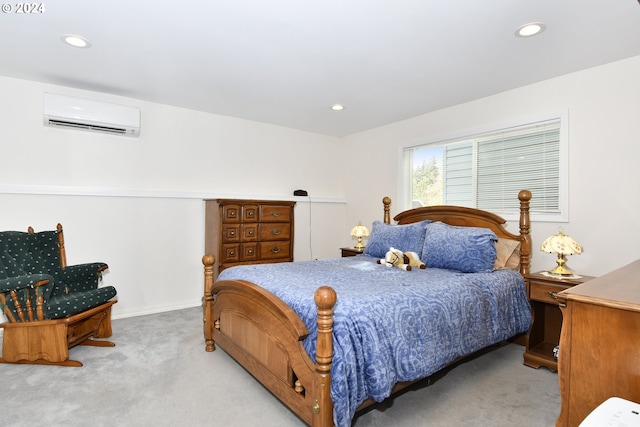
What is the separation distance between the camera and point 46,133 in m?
3.40

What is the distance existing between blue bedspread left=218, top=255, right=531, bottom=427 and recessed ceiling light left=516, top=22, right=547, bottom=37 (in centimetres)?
175

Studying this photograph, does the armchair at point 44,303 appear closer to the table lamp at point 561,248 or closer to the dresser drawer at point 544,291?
the dresser drawer at point 544,291

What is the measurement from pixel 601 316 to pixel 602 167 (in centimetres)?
204

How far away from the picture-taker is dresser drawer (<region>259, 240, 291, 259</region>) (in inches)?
166

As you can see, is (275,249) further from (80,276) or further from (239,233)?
(80,276)

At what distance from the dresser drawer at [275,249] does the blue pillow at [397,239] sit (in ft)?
A: 3.63

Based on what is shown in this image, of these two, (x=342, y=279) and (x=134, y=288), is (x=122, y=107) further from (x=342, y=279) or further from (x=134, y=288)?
(x=342, y=279)

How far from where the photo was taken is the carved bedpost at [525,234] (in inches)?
120

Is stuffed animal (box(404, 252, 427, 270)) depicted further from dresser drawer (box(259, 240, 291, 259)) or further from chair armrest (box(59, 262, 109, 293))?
chair armrest (box(59, 262, 109, 293))

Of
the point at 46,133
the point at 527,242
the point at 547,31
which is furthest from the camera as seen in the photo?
the point at 46,133

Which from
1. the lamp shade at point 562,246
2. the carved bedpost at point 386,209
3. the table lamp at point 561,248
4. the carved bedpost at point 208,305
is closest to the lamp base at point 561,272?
the table lamp at point 561,248

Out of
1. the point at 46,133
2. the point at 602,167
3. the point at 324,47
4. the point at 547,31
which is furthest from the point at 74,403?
the point at 602,167

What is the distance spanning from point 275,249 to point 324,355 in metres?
2.72

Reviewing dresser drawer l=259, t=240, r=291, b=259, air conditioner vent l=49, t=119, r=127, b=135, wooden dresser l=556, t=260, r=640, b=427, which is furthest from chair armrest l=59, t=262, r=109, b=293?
wooden dresser l=556, t=260, r=640, b=427
